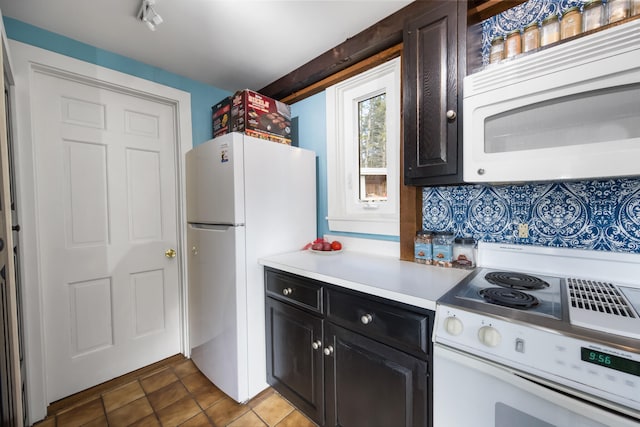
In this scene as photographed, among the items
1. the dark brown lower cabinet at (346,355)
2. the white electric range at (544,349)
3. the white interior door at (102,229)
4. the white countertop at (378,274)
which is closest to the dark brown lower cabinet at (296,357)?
the dark brown lower cabinet at (346,355)

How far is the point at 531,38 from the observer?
109cm

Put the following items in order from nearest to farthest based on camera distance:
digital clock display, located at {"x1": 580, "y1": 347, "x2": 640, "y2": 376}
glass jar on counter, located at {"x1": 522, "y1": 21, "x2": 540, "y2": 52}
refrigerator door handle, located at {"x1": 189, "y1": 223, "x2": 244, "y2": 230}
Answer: digital clock display, located at {"x1": 580, "y1": 347, "x2": 640, "y2": 376} < glass jar on counter, located at {"x1": 522, "y1": 21, "x2": 540, "y2": 52} < refrigerator door handle, located at {"x1": 189, "y1": 223, "x2": 244, "y2": 230}

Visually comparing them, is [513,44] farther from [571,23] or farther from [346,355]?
[346,355]

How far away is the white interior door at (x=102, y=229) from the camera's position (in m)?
1.60

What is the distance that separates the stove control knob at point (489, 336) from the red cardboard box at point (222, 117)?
1.87m

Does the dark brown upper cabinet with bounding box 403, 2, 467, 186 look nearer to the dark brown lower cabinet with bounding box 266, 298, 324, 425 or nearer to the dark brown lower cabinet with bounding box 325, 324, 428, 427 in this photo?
the dark brown lower cabinet with bounding box 325, 324, 428, 427

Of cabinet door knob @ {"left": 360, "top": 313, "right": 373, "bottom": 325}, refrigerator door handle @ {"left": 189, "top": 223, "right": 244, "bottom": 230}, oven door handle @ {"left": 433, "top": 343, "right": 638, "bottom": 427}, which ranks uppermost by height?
refrigerator door handle @ {"left": 189, "top": 223, "right": 244, "bottom": 230}

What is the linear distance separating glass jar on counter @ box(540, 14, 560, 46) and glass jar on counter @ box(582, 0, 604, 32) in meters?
0.08

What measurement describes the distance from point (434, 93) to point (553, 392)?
1.17 metres

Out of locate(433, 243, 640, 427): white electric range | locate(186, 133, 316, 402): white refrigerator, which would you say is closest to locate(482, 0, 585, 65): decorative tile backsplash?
locate(433, 243, 640, 427): white electric range

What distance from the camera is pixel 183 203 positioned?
207 cm

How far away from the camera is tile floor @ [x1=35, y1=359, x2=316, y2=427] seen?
148 centimetres

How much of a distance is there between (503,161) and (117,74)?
7.68 feet

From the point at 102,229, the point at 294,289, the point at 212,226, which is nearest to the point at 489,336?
the point at 294,289
